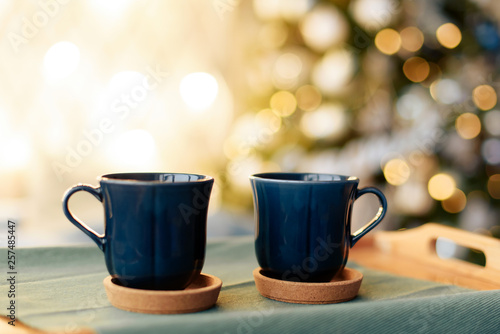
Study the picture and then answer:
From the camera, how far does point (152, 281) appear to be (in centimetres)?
45

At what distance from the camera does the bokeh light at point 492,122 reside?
1.42 m

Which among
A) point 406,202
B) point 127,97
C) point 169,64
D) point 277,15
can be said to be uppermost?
point 277,15

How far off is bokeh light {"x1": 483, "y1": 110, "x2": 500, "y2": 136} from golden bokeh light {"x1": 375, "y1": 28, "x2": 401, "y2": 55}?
1.06 ft

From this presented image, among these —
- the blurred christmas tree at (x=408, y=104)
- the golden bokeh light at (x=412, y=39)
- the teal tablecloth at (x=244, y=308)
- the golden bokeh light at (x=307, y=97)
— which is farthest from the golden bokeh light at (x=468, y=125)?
the teal tablecloth at (x=244, y=308)

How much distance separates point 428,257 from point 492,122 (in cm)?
86

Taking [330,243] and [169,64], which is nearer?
[330,243]

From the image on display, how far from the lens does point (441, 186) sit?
152 cm

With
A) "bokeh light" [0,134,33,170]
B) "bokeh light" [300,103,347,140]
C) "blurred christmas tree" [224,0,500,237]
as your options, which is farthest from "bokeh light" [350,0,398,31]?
"bokeh light" [0,134,33,170]

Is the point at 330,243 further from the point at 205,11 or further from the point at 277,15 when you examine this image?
the point at 205,11

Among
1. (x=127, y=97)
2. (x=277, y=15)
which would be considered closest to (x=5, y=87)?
(x=127, y=97)

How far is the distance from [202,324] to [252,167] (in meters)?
1.64

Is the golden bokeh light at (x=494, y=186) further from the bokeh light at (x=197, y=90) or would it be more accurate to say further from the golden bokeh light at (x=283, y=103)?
the bokeh light at (x=197, y=90)

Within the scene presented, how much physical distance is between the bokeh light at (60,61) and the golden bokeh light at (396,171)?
1.30 metres

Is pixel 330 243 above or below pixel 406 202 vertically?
above
